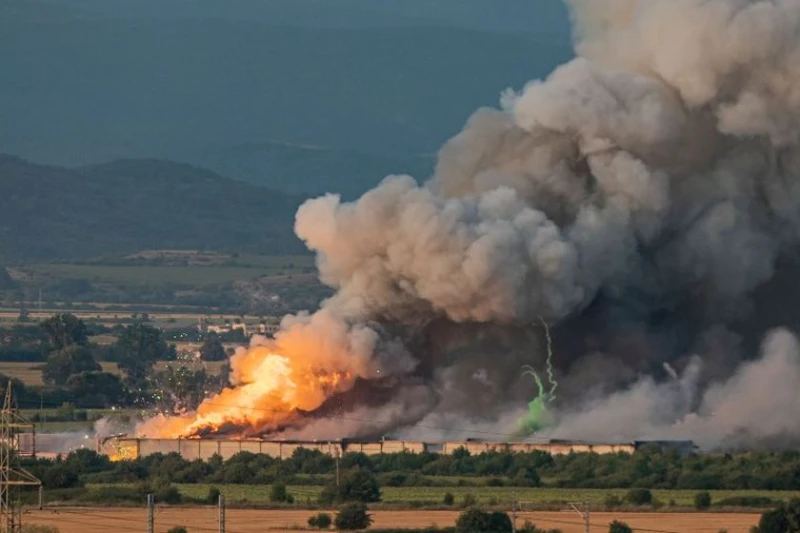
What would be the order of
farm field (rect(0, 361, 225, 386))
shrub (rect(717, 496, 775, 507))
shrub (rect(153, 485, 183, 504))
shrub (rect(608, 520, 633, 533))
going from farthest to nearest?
1. farm field (rect(0, 361, 225, 386))
2. shrub (rect(153, 485, 183, 504))
3. shrub (rect(717, 496, 775, 507))
4. shrub (rect(608, 520, 633, 533))

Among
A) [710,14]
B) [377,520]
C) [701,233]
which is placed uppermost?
[710,14]

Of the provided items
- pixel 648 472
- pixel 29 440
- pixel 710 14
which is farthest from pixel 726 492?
pixel 29 440

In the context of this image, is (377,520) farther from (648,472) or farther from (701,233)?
(701,233)

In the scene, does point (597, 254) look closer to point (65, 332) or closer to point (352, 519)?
point (352, 519)

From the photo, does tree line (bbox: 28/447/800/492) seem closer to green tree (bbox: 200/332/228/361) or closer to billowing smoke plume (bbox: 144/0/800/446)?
billowing smoke plume (bbox: 144/0/800/446)

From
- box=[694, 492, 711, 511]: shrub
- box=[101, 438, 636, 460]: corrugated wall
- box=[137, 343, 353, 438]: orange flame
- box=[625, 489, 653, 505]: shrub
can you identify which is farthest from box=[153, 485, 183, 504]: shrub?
box=[694, 492, 711, 511]: shrub

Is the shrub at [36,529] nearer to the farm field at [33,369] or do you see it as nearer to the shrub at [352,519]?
the shrub at [352,519]

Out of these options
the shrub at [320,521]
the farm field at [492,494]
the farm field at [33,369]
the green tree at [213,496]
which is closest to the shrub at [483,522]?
the shrub at [320,521]
